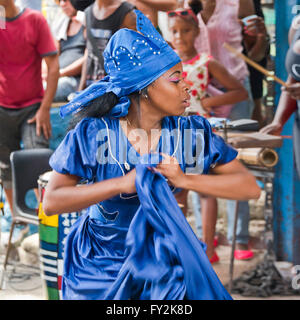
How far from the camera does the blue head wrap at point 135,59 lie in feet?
5.85

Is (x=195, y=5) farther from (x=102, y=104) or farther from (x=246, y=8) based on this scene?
(x=102, y=104)

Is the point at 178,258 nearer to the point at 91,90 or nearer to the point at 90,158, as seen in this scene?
the point at 90,158

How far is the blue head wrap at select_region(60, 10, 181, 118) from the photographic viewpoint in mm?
1784

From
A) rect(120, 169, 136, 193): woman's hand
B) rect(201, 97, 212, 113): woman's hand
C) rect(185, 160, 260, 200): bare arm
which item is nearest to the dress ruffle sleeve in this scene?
rect(120, 169, 136, 193): woman's hand

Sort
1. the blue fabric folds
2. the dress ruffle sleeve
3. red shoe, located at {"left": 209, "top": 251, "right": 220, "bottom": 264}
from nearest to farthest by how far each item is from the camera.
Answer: the blue fabric folds → the dress ruffle sleeve → red shoe, located at {"left": 209, "top": 251, "right": 220, "bottom": 264}

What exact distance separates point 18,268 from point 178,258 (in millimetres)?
2195

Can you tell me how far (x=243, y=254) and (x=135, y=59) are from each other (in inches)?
86.7

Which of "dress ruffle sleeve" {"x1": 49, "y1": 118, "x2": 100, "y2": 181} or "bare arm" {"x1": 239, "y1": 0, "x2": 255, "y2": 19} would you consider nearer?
"dress ruffle sleeve" {"x1": 49, "y1": 118, "x2": 100, "y2": 181}

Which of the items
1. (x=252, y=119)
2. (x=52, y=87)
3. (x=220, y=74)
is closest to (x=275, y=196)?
(x=252, y=119)

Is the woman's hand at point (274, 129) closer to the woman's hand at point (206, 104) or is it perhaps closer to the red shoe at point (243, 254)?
the woman's hand at point (206, 104)

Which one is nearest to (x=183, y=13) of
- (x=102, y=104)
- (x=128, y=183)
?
(x=102, y=104)

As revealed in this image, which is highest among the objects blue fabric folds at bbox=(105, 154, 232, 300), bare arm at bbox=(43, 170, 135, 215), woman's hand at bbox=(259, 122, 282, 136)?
woman's hand at bbox=(259, 122, 282, 136)

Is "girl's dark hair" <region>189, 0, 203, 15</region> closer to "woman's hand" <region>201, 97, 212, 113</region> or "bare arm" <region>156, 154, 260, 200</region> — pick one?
"woman's hand" <region>201, 97, 212, 113</region>

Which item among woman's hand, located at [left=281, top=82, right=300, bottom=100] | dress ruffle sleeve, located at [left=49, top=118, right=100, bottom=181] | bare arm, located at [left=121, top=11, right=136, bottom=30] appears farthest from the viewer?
woman's hand, located at [left=281, top=82, right=300, bottom=100]
